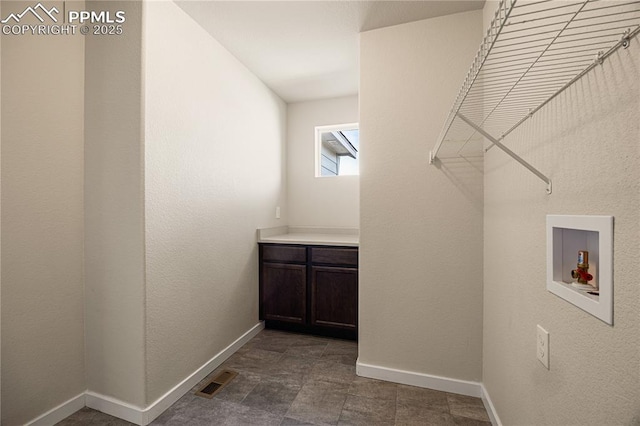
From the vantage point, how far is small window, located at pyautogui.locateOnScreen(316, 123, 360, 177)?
3352 mm

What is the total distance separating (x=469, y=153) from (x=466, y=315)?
1038mm

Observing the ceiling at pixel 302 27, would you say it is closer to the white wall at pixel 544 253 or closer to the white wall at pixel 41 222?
the white wall at pixel 41 222

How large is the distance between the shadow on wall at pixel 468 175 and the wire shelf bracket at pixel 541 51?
136 mm

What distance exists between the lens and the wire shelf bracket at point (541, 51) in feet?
2.06

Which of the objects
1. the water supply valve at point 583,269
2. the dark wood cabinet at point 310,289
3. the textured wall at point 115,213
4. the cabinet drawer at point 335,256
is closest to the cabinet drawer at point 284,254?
the dark wood cabinet at point 310,289

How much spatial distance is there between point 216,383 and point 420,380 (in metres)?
1.38

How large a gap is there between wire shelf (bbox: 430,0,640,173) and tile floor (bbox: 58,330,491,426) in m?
1.46

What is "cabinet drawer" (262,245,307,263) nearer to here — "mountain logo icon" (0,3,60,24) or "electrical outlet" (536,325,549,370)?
"electrical outlet" (536,325,549,370)

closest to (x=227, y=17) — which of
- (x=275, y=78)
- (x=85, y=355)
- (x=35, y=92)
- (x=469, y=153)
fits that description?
(x=275, y=78)

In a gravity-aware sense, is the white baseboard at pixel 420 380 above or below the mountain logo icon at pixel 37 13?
below

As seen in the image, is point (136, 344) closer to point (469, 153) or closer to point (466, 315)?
point (466, 315)

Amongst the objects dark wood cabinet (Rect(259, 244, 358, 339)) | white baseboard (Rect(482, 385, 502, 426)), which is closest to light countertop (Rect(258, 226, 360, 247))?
dark wood cabinet (Rect(259, 244, 358, 339))

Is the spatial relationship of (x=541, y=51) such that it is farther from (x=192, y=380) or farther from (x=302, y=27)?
(x=192, y=380)

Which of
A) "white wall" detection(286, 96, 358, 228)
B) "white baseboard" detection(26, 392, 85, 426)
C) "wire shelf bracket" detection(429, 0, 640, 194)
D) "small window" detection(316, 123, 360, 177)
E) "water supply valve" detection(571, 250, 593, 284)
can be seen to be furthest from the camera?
"small window" detection(316, 123, 360, 177)
